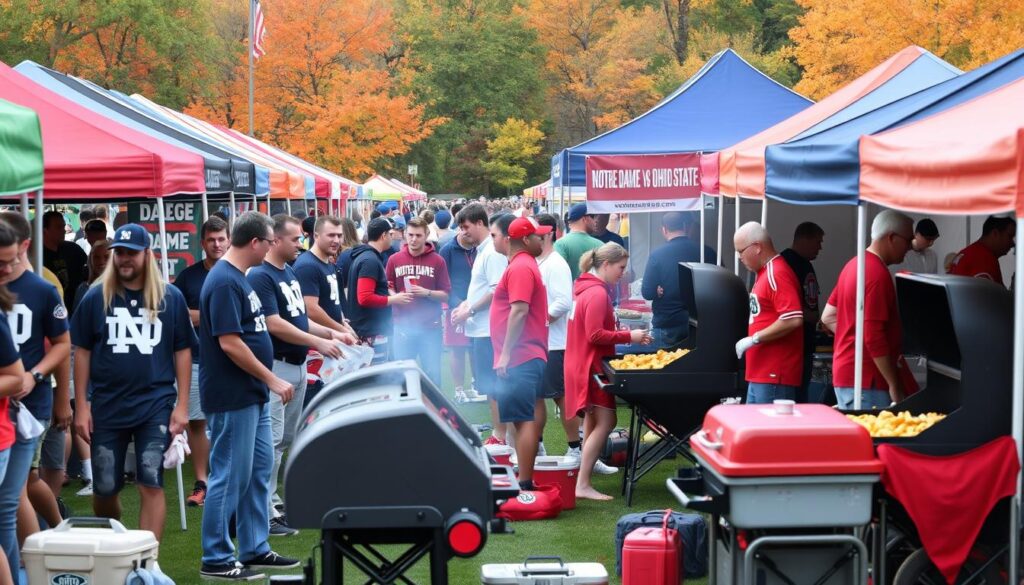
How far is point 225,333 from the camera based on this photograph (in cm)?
672

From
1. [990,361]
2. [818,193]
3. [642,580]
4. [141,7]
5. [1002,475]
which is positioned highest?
[141,7]

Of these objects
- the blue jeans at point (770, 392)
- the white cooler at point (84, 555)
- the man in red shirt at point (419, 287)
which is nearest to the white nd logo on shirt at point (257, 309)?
the white cooler at point (84, 555)

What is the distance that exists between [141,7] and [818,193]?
36.2 metres

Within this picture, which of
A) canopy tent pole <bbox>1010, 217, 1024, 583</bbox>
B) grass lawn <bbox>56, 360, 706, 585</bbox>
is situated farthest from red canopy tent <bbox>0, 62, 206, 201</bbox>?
canopy tent pole <bbox>1010, 217, 1024, 583</bbox>

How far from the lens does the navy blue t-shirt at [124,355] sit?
6555 millimetres

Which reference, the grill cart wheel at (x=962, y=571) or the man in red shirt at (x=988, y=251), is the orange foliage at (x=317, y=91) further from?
the grill cart wheel at (x=962, y=571)

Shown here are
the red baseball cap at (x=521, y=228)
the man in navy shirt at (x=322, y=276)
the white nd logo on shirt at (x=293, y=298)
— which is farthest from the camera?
the man in navy shirt at (x=322, y=276)

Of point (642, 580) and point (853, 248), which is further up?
point (853, 248)

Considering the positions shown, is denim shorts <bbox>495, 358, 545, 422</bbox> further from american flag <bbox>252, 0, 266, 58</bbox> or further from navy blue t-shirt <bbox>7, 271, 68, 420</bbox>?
american flag <bbox>252, 0, 266, 58</bbox>

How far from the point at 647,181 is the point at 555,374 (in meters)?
3.45

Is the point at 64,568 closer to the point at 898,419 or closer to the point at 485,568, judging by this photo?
the point at 485,568

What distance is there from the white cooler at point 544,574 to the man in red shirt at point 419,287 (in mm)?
6691

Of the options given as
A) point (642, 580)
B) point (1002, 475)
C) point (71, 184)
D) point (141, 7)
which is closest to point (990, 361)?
point (1002, 475)

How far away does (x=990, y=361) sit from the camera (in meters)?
5.33
